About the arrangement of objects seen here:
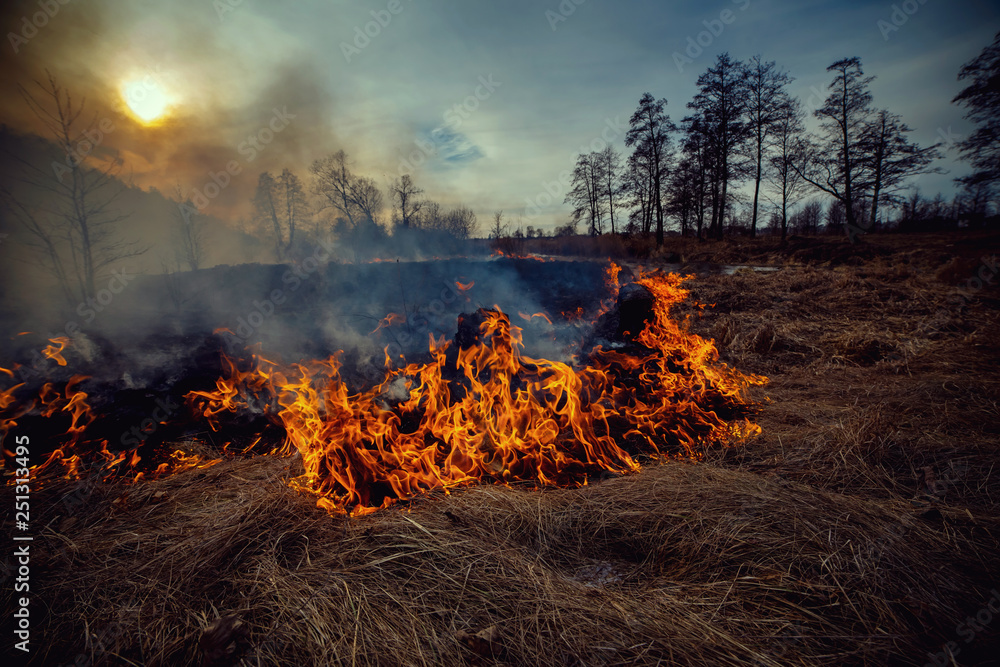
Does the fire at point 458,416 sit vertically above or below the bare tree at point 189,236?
below

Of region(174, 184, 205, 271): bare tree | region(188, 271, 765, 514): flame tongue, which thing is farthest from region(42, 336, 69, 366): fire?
region(174, 184, 205, 271): bare tree

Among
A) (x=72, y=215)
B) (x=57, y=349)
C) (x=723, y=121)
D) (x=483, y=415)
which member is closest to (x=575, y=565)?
(x=483, y=415)

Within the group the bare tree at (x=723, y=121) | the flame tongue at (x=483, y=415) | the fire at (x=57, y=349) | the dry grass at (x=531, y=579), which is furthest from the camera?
the bare tree at (x=723, y=121)

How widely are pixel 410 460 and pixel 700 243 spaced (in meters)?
27.5

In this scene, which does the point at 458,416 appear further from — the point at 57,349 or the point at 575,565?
the point at 57,349

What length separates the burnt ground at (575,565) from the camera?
1.62 m

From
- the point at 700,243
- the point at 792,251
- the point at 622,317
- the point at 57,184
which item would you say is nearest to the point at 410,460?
the point at 622,317

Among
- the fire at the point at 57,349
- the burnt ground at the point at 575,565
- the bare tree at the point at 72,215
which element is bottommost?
the burnt ground at the point at 575,565

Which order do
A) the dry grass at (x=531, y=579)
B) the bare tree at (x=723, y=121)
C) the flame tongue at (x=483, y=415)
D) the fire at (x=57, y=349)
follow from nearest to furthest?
the dry grass at (x=531, y=579) < the flame tongue at (x=483, y=415) < the fire at (x=57, y=349) < the bare tree at (x=723, y=121)

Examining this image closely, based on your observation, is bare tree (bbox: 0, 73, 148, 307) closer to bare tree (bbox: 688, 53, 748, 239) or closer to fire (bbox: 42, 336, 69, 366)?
fire (bbox: 42, 336, 69, 366)

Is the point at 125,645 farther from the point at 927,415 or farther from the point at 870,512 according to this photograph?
the point at 927,415

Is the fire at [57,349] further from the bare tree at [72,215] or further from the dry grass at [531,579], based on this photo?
the bare tree at [72,215]

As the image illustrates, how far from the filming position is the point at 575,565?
2.18m

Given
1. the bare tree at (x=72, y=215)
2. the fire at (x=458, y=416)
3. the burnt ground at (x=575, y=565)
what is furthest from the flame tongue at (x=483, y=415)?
the bare tree at (x=72, y=215)
